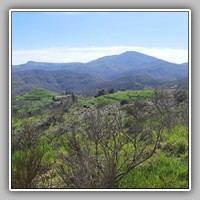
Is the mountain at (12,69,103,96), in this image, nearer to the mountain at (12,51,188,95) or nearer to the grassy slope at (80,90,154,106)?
the mountain at (12,51,188,95)

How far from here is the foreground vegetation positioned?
4.00 meters

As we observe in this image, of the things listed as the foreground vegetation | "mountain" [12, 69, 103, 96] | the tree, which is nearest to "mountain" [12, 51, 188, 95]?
"mountain" [12, 69, 103, 96]

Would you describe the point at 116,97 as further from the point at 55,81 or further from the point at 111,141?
the point at 55,81

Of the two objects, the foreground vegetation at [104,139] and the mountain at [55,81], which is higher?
the mountain at [55,81]

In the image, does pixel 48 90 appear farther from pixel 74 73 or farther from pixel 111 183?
pixel 111 183

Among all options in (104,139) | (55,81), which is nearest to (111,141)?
(104,139)

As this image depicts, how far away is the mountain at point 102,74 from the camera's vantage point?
13.4ft

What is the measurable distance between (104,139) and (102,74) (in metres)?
0.69

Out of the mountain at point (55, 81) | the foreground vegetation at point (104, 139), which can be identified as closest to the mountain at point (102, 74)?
the mountain at point (55, 81)

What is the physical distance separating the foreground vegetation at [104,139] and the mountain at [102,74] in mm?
107

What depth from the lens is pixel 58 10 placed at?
4.11 meters

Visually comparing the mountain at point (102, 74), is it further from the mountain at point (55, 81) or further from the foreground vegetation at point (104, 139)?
the foreground vegetation at point (104, 139)

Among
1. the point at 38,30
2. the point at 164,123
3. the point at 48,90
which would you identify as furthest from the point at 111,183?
the point at 38,30

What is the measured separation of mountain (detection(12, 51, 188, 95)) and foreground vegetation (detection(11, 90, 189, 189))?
0.35 ft
